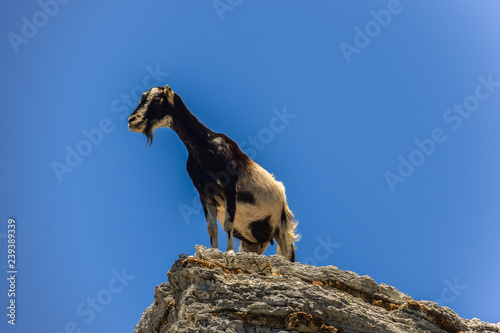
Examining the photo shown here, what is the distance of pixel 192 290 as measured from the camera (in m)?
10.1

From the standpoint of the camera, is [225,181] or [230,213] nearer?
[230,213]

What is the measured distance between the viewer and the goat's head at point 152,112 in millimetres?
14047

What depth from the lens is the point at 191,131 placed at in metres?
14.3

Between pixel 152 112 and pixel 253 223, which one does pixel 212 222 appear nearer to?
pixel 253 223

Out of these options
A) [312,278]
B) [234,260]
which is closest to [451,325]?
[312,278]

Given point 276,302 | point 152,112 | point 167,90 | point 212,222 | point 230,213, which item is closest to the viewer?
point 276,302

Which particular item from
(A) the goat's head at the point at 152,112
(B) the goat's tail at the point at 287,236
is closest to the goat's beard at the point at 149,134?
(A) the goat's head at the point at 152,112

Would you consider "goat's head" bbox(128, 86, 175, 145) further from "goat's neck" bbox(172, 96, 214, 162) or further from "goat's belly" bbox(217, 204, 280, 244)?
"goat's belly" bbox(217, 204, 280, 244)

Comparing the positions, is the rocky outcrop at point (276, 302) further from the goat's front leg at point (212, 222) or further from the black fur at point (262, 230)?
the black fur at point (262, 230)

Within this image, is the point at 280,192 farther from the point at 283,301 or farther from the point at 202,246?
the point at 283,301

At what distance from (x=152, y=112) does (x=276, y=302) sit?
237 inches

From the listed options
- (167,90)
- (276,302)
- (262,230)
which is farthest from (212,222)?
(276,302)

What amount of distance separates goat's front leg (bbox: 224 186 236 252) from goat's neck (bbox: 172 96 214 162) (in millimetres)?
1160

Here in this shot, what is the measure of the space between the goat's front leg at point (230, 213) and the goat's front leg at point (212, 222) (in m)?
0.37
